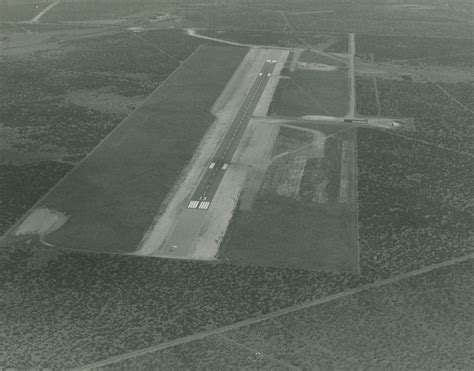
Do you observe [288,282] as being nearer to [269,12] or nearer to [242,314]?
[242,314]

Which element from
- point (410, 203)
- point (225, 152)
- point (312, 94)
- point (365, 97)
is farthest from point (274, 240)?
point (365, 97)

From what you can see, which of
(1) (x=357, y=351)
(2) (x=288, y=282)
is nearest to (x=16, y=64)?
(2) (x=288, y=282)

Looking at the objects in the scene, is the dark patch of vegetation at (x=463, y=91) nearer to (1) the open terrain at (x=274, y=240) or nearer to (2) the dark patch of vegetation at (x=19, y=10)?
(1) the open terrain at (x=274, y=240)

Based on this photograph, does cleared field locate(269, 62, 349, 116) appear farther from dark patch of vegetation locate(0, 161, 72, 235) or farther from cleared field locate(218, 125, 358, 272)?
dark patch of vegetation locate(0, 161, 72, 235)

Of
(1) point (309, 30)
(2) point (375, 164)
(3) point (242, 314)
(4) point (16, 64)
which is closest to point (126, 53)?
(4) point (16, 64)

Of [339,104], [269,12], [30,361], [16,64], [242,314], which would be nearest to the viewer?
[30,361]

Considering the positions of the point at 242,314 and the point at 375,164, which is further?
the point at 375,164

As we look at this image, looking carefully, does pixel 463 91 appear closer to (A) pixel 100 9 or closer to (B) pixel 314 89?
(B) pixel 314 89

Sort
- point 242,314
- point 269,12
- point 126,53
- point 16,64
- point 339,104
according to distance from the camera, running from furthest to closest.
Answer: point 269,12, point 126,53, point 16,64, point 339,104, point 242,314
